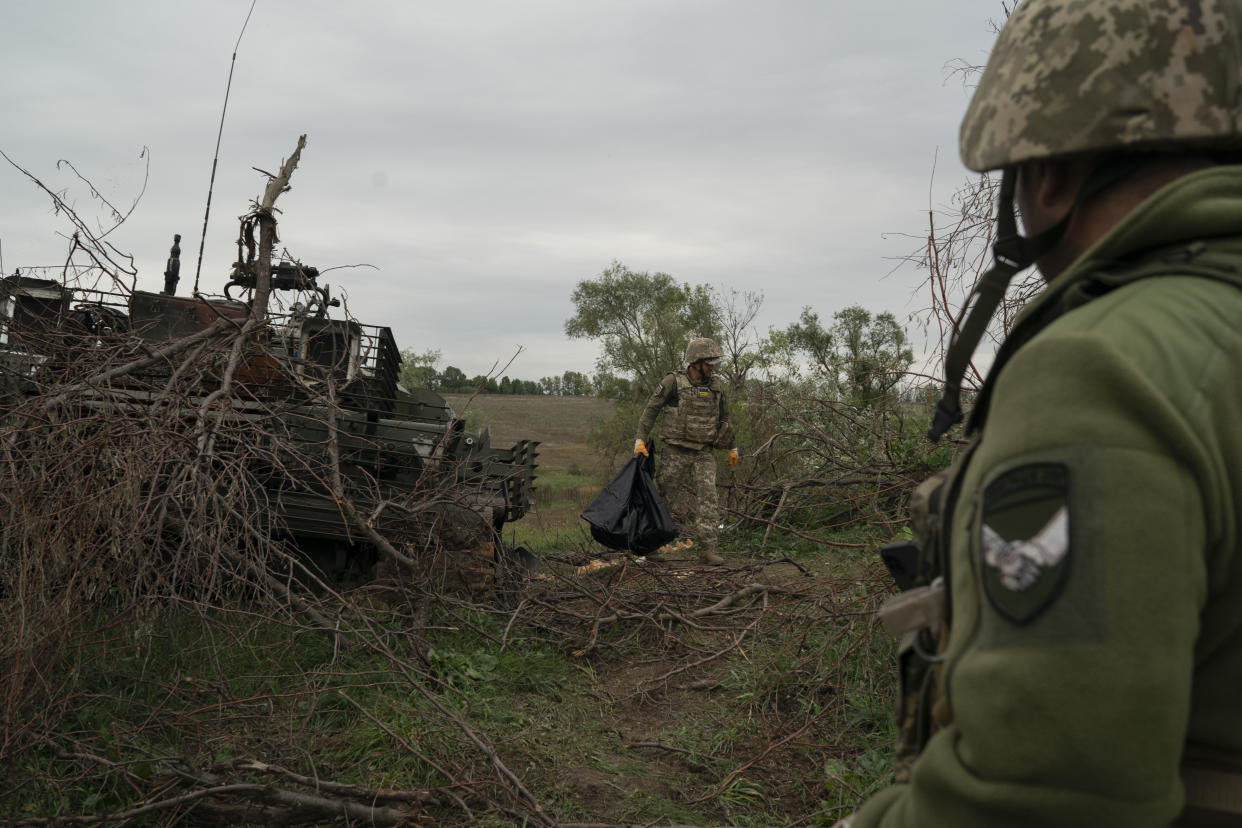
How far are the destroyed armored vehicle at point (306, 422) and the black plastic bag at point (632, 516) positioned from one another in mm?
793

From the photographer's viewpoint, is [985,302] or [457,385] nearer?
[985,302]

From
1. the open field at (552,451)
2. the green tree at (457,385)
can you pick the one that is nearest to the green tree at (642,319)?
the open field at (552,451)

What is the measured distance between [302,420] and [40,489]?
5.85 feet

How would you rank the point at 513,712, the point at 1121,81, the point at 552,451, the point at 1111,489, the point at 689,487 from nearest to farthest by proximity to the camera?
1. the point at 1111,489
2. the point at 1121,81
3. the point at 513,712
4. the point at 689,487
5. the point at 552,451

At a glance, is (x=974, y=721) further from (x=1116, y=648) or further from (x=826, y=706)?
(x=826, y=706)

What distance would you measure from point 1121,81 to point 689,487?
8735 millimetres

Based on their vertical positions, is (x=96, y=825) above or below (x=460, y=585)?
below

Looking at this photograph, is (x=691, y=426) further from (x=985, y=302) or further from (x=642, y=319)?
(x=642, y=319)

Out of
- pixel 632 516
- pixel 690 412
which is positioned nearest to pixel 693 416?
pixel 690 412

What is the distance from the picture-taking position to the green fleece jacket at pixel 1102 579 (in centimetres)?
88

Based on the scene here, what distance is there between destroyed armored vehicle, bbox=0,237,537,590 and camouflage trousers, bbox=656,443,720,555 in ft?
7.41

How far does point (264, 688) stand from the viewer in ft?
14.3

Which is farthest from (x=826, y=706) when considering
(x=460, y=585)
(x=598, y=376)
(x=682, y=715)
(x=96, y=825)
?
(x=598, y=376)

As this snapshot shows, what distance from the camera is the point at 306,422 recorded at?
5.43 meters
